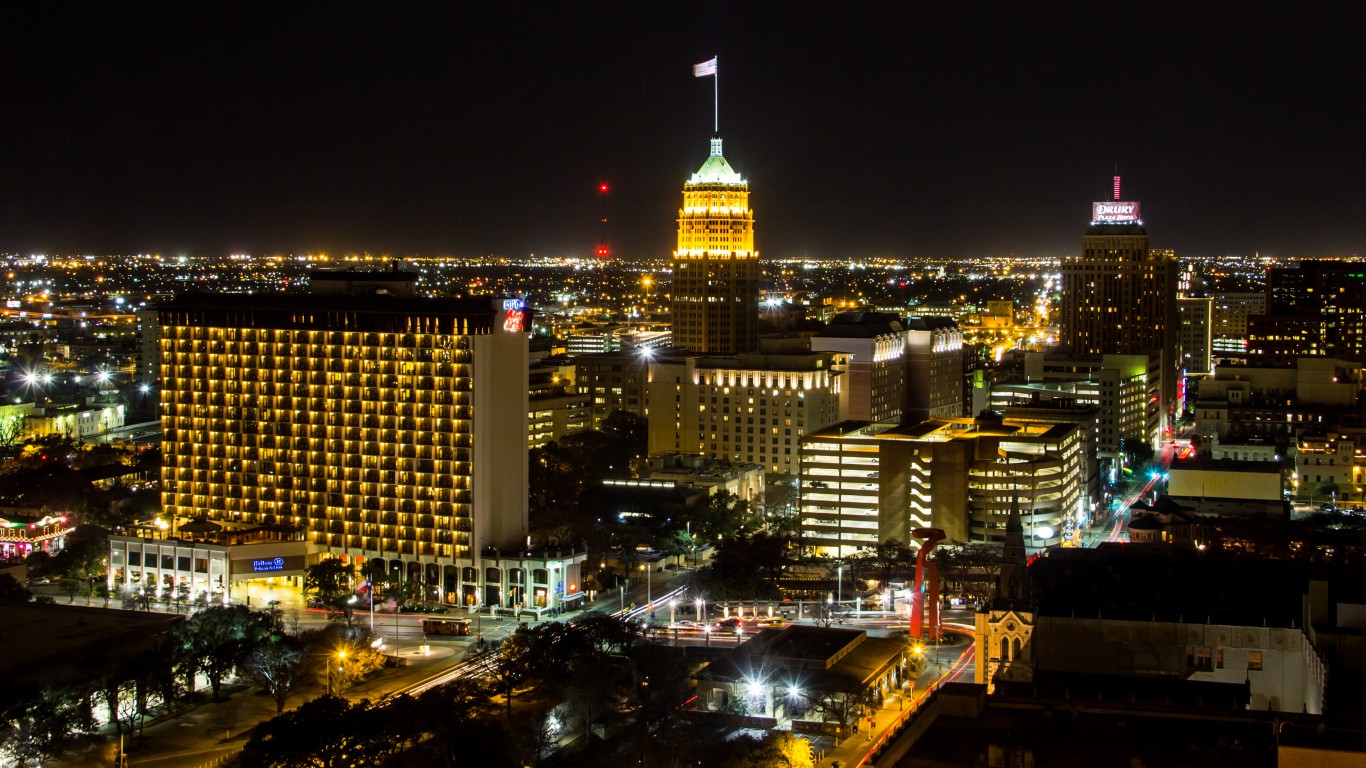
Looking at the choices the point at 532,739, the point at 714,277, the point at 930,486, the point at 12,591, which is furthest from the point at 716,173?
the point at 532,739

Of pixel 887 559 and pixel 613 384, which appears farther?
pixel 613 384

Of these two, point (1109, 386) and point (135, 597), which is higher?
point (1109, 386)

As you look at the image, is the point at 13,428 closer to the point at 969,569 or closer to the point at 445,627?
the point at 445,627

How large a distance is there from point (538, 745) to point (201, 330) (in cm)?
5353

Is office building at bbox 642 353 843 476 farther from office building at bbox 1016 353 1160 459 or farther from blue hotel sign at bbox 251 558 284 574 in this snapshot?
blue hotel sign at bbox 251 558 284 574

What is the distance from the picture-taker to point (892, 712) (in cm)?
8125

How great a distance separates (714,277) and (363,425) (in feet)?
249

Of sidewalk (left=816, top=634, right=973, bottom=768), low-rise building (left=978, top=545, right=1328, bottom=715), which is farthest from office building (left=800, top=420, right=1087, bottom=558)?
low-rise building (left=978, top=545, right=1328, bottom=715)

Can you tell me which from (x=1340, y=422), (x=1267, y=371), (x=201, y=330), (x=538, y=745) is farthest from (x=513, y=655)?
(x=1267, y=371)

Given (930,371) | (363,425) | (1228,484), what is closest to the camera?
(363,425)

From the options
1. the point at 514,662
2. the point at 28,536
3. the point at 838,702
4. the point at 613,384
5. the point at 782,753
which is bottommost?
the point at 838,702

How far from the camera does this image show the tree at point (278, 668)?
80.9m

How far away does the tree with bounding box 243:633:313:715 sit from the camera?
80.9 meters

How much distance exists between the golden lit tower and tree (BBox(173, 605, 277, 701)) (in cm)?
9575
